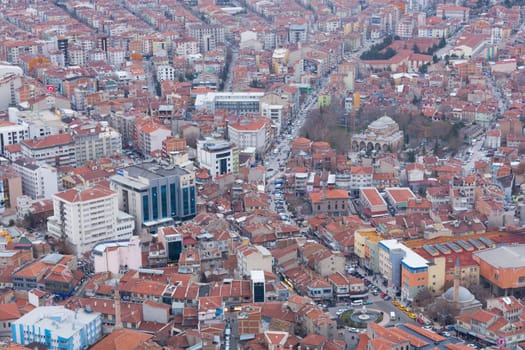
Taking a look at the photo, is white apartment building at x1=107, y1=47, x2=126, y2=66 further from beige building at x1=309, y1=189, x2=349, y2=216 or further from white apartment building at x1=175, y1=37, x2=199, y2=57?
beige building at x1=309, y1=189, x2=349, y2=216

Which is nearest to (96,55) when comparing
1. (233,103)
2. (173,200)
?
(233,103)

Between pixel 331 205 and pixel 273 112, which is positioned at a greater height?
pixel 273 112

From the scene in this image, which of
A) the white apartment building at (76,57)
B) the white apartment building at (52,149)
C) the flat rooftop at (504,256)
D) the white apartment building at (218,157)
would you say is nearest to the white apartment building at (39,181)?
the white apartment building at (52,149)

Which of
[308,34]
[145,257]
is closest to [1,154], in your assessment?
[145,257]

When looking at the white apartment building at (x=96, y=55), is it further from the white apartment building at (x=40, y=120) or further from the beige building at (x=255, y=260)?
the beige building at (x=255, y=260)

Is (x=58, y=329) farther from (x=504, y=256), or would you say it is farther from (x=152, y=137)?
(x=152, y=137)

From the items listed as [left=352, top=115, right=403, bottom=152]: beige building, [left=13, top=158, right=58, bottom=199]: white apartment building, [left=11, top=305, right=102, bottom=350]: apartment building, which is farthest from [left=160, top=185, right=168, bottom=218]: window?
[left=352, top=115, right=403, bottom=152]: beige building

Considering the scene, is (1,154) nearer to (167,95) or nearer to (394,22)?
(167,95)
